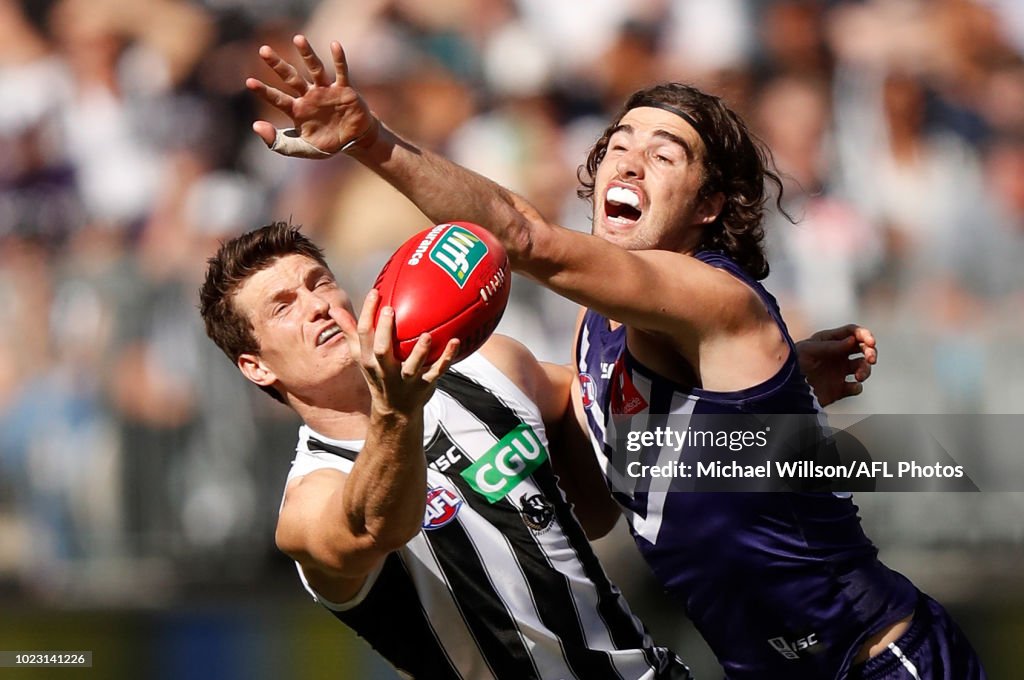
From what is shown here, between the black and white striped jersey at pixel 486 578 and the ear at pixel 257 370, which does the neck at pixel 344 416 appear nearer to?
the black and white striped jersey at pixel 486 578

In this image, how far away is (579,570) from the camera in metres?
3.73

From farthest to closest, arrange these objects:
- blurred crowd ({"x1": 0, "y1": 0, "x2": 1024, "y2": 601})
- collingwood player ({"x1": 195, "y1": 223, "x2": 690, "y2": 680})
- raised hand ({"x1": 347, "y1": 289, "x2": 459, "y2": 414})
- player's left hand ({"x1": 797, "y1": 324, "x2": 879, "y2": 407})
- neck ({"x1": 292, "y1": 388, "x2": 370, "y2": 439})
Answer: blurred crowd ({"x1": 0, "y1": 0, "x2": 1024, "y2": 601}) → player's left hand ({"x1": 797, "y1": 324, "x2": 879, "y2": 407}) → neck ({"x1": 292, "y1": 388, "x2": 370, "y2": 439}) → collingwood player ({"x1": 195, "y1": 223, "x2": 690, "y2": 680}) → raised hand ({"x1": 347, "y1": 289, "x2": 459, "y2": 414})

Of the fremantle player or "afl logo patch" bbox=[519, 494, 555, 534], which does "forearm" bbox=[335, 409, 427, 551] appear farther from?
"afl logo patch" bbox=[519, 494, 555, 534]

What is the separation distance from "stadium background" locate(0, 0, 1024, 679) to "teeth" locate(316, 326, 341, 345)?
9.27ft

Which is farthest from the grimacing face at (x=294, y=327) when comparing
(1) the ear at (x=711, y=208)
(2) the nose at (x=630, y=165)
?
(1) the ear at (x=711, y=208)

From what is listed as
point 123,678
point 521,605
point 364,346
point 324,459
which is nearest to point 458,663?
point 521,605

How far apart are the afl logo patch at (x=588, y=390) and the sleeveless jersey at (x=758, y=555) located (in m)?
0.07

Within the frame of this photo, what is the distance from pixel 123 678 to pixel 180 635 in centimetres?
40

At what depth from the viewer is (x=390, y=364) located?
2.73m

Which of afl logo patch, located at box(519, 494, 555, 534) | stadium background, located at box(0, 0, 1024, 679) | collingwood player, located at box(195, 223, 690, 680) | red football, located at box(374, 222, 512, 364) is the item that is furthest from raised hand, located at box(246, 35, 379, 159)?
stadium background, located at box(0, 0, 1024, 679)

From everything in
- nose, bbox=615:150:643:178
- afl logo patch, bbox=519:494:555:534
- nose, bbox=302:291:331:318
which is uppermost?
nose, bbox=615:150:643:178

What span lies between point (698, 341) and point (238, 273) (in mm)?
1385

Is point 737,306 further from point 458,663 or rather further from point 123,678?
point 123,678

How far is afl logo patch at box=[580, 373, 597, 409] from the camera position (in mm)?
3721
